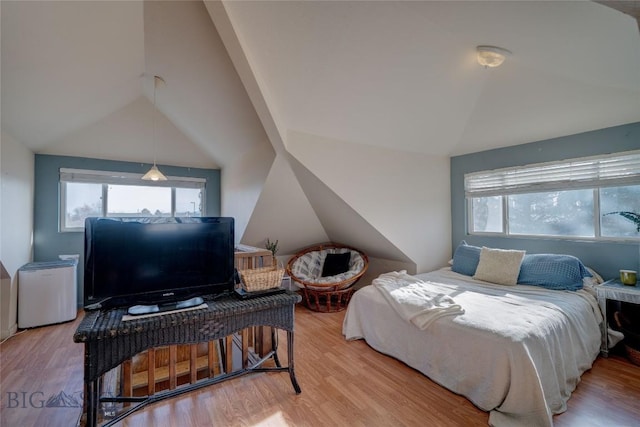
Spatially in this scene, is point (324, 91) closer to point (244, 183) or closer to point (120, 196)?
point (244, 183)

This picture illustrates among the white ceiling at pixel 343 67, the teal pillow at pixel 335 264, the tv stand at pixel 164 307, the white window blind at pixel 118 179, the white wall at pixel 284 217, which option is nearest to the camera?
the tv stand at pixel 164 307

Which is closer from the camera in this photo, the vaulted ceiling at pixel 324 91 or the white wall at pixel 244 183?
the vaulted ceiling at pixel 324 91

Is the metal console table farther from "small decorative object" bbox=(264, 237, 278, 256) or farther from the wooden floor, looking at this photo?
"small decorative object" bbox=(264, 237, 278, 256)

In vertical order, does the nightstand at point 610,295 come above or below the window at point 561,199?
below

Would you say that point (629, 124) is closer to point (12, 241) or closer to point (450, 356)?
point (450, 356)

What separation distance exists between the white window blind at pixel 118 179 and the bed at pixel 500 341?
371 centimetres

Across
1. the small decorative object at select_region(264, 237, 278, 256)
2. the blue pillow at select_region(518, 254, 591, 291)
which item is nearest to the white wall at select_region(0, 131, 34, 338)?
the small decorative object at select_region(264, 237, 278, 256)

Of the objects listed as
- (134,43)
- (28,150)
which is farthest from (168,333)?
(28,150)

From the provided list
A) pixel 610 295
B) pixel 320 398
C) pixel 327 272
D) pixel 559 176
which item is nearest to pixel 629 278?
pixel 610 295

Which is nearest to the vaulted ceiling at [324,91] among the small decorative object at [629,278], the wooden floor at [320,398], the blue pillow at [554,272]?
the blue pillow at [554,272]

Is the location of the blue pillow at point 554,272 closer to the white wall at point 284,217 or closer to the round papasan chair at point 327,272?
the round papasan chair at point 327,272

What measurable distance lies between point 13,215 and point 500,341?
4.78m

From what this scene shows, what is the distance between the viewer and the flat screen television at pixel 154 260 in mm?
1588

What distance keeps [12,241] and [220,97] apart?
9.19 ft
